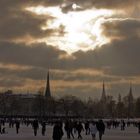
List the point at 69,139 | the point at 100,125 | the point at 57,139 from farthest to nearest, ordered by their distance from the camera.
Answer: the point at 69,139 < the point at 100,125 < the point at 57,139

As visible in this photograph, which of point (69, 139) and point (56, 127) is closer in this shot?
point (56, 127)

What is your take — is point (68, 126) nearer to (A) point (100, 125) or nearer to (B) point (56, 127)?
(A) point (100, 125)

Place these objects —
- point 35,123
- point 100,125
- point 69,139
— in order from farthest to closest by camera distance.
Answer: point 35,123, point 69,139, point 100,125

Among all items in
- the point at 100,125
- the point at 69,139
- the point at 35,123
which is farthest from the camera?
the point at 35,123

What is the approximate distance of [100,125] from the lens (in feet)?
128

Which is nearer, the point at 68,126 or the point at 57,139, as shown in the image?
the point at 57,139

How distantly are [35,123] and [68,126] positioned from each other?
7493 mm

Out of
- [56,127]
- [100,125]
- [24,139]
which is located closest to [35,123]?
[24,139]

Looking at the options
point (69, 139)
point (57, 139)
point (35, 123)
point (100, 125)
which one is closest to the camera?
point (57, 139)

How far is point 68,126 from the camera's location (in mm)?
43969

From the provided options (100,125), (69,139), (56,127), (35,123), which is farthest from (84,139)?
(56,127)

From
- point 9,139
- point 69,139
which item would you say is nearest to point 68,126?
point 69,139

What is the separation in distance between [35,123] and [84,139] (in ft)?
27.7

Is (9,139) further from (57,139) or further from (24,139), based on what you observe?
(57,139)
